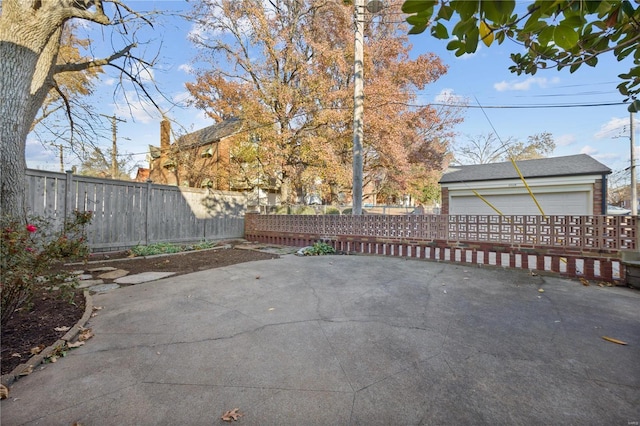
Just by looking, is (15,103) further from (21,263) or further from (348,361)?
(348,361)

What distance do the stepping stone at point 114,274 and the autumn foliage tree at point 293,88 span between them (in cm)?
661

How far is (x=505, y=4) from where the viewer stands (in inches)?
34.8

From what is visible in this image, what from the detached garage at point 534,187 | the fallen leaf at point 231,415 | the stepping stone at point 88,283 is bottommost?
the fallen leaf at point 231,415

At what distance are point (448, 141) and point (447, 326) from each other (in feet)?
51.7

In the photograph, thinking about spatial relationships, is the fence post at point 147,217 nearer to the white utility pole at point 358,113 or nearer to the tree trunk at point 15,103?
the tree trunk at point 15,103

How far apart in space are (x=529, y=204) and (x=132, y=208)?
44.1 ft

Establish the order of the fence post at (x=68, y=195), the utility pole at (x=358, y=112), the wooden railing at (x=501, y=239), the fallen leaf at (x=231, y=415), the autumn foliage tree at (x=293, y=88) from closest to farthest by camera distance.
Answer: the fallen leaf at (x=231, y=415), the wooden railing at (x=501, y=239), the fence post at (x=68, y=195), the utility pole at (x=358, y=112), the autumn foliage tree at (x=293, y=88)

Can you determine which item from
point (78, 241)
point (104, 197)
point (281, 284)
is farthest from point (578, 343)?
point (104, 197)

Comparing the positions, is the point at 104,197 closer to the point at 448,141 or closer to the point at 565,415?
the point at 565,415

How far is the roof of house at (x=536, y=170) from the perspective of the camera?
9.74 m

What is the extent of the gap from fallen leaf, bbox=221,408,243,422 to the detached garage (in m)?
9.16

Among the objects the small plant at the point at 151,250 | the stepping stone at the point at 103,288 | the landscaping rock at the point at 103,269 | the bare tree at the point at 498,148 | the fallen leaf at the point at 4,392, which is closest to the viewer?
the fallen leaf at the point at 4,392

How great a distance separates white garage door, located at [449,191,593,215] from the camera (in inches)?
388

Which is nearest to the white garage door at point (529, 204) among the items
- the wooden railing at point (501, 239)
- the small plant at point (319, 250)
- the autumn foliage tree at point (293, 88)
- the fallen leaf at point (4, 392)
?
the autumn foliage tree at point (293, 88)
